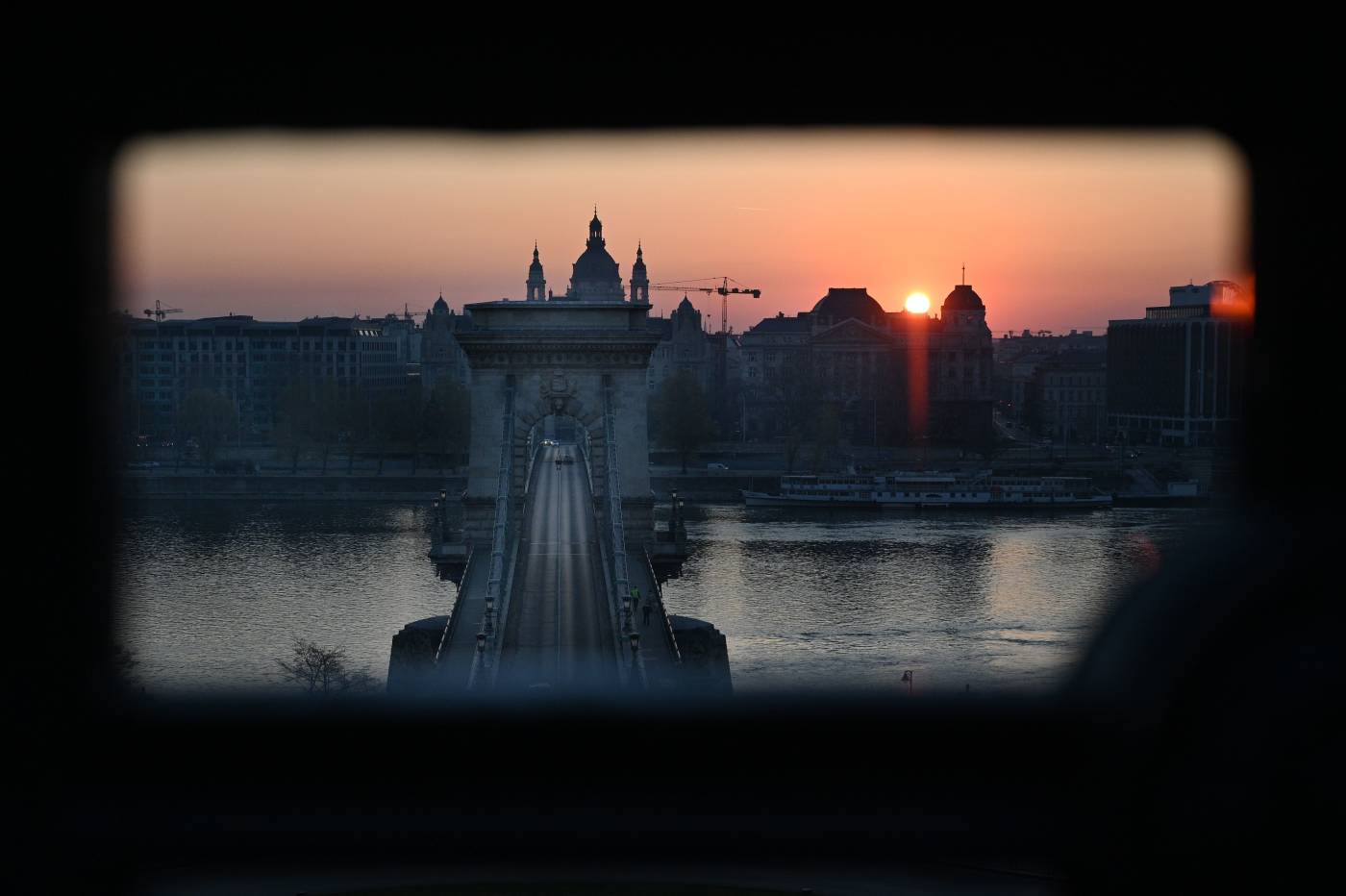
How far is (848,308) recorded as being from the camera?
42.4 metres

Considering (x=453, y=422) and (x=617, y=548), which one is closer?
(x=617, y=548)

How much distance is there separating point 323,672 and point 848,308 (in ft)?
109

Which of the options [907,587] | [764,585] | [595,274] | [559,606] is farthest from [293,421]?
[595,274]

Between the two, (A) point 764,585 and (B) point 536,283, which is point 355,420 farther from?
(B) point 536,283

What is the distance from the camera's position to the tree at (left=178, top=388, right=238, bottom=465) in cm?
2705

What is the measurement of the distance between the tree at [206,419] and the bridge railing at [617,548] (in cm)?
1177

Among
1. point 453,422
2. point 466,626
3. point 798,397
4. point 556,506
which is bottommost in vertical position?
point 466,626

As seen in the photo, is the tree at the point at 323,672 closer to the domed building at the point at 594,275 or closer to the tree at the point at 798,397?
the tree at the point at 798,397

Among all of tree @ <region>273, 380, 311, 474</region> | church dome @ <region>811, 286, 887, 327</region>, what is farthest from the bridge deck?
church dome @ <region>811, 286, 887, 327</region>

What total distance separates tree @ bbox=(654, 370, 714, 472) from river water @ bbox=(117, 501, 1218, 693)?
562cm

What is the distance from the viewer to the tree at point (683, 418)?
3033 centimetres

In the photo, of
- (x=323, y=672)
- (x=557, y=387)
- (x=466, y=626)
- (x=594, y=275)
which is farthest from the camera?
(x=594, y=275)

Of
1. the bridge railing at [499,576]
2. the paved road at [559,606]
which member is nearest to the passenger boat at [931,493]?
the paved road at [559,606]

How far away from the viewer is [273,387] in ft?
106
